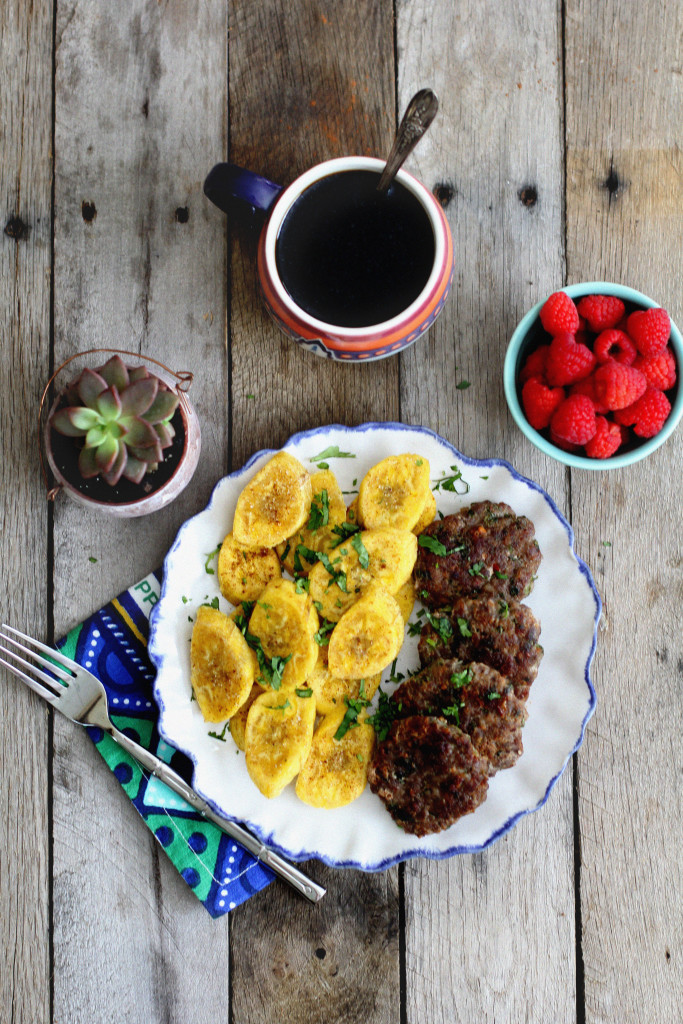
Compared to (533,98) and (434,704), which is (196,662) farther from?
(533,98)

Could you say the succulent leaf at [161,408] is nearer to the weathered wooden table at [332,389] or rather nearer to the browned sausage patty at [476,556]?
the weathered wooden table at [332,389]

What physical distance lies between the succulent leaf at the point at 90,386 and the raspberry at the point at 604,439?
97cm

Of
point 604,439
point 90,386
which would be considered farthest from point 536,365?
point 90,386

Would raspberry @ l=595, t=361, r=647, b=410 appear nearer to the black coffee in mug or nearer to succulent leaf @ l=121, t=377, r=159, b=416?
the black coffee in mug

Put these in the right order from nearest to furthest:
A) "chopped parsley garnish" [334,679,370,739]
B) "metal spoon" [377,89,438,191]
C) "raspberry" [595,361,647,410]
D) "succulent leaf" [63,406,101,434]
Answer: "metal spoon" [377,89,438,191] → "succulent leaf" [63,406,101,434] → "raspberry" [595,361,647,410] → "chopped parsley garnish" [334,679,370,739]

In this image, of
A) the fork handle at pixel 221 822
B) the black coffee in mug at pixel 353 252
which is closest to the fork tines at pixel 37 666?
the fork handle at pixel 221 822

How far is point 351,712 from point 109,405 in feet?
2.59

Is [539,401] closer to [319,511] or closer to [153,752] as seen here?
[319,511]

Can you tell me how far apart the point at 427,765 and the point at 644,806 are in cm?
60

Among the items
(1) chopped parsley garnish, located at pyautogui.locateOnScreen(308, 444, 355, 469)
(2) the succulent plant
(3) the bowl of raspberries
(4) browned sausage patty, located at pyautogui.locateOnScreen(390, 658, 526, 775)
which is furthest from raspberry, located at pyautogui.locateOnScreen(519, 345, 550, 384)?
(2) the succulent plant

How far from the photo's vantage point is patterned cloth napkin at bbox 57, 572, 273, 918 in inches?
67.2

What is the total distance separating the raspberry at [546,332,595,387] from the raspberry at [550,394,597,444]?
0.04 meters

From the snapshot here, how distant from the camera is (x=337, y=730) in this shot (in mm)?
1630

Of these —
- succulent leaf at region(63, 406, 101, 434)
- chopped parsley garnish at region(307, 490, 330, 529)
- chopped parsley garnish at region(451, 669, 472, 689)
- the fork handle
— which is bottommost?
the fork handle
